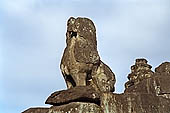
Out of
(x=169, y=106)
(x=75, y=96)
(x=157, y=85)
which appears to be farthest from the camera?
(x=157, y=85)

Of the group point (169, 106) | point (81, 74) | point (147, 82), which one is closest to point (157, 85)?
point (147, 82)

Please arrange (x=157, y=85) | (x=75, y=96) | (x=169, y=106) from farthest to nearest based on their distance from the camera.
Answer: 1. (x=157, y=85)
2. (x=169, y=106)
3. (x=75, y=96)

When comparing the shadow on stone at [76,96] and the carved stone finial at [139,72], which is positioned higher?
the carved stone finial at [139,72]

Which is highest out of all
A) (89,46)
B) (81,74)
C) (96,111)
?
(89,46)

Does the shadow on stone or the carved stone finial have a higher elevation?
the carved stone finial

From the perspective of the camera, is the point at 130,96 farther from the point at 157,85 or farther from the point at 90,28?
the point at 157,85

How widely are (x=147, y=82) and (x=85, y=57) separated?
4103 mm

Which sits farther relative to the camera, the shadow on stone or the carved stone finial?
the carved stone finial

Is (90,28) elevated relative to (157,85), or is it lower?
elevated

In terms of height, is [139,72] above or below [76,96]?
above

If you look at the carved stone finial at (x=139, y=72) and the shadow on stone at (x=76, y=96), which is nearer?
the shadow on stone at (x=76, y=96)

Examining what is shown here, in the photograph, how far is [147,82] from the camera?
1535 cm

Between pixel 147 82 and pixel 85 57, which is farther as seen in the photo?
pixel 147 82

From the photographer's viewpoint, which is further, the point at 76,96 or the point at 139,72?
the point at 139,72
